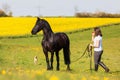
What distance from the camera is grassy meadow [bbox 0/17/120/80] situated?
18.7 feet

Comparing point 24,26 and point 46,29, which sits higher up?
point 46,29

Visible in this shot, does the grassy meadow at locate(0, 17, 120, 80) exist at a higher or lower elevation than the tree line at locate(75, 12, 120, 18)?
higher

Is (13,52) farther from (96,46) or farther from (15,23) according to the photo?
(15,23)

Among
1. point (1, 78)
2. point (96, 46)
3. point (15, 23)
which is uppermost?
point (1, 78)

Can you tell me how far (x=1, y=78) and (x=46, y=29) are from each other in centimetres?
1301

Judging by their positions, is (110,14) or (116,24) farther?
(110,14)

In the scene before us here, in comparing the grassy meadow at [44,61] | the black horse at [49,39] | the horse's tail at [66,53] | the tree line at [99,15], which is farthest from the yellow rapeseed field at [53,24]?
the black horse at [49,39]

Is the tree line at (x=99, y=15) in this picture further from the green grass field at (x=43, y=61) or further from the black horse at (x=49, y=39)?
the black horse at (x=49, y=39)

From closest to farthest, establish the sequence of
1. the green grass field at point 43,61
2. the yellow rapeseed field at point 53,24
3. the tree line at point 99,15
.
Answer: the green grass field at point 43,61 → the yellow rapeseed field at point 53,24 → the tree line at point 99,15

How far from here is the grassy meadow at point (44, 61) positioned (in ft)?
18.7

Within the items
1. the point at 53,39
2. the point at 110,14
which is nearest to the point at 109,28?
the point at 110,14

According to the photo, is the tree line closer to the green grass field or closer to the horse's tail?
the green grass field

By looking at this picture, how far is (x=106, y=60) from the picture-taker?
2616 centimetres

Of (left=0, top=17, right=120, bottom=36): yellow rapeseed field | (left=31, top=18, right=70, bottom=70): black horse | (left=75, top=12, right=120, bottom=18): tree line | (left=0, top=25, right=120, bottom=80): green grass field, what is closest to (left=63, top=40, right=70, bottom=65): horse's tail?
(left=31, top=18, right=70, bottom=70): black horse
